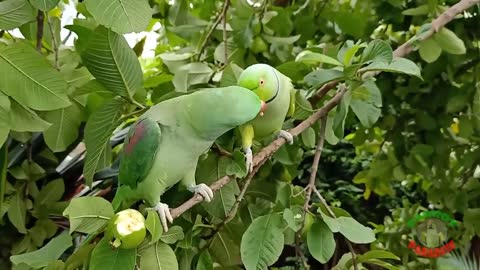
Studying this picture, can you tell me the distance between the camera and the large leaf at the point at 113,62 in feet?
1.44

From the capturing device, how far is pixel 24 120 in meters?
0.47

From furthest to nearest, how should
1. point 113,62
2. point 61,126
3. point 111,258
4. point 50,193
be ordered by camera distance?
point 50,193, point 61,126, point 113,62, point 111,258

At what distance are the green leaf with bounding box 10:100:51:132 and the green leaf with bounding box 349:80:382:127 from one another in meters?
0.27

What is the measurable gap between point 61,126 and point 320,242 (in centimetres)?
28

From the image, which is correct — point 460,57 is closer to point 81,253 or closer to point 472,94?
point 472,94

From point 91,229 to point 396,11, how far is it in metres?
0.60

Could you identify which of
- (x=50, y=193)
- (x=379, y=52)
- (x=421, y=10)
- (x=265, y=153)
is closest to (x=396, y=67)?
(x=379, y=52)

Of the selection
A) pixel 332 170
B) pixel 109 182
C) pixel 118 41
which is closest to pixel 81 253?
Result: pixel 118 41

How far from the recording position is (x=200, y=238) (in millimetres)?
487

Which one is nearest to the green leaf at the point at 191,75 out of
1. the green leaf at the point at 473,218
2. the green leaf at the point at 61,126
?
the green leaf at the point at 61,126

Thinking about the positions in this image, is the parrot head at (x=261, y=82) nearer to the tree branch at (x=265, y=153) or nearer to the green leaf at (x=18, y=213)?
the tree branch at (x=265, y=153)

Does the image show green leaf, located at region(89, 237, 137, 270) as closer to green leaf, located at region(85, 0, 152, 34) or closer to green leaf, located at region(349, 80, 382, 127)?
green leaf, located at region(85, 0, 152, 34)

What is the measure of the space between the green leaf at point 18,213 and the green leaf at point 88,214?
0.30 meters

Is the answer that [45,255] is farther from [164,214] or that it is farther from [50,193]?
[50,193]
